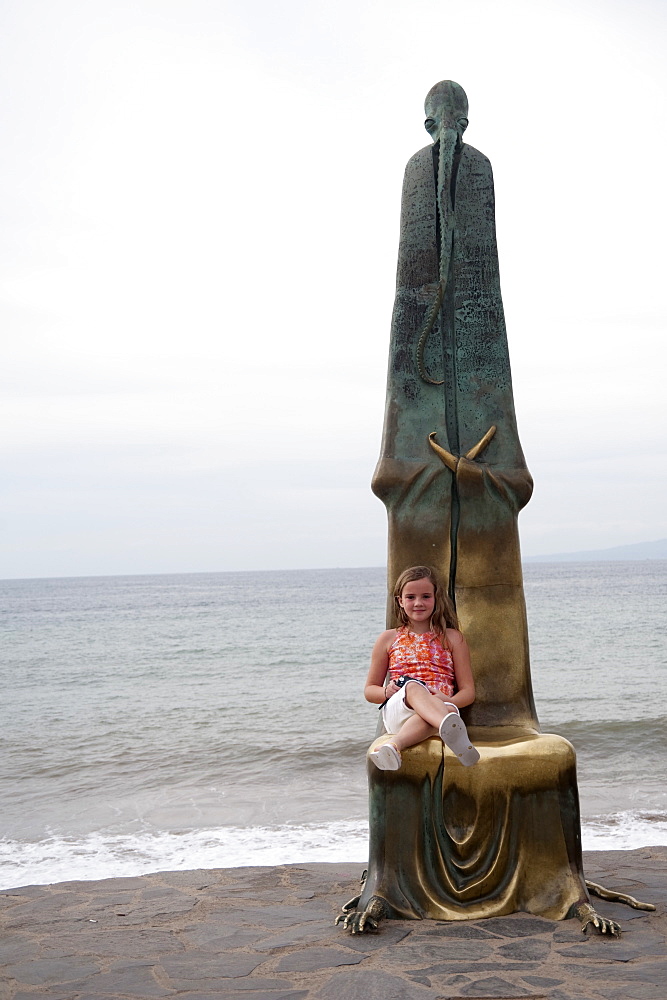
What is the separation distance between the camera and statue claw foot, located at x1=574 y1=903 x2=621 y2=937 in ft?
14.0

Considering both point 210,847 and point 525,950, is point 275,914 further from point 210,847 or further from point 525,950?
point 210,847

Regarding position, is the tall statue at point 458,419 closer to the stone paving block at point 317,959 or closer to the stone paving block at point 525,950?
the stone paving block at point 525,950

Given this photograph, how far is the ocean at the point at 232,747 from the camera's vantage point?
26.8 ft

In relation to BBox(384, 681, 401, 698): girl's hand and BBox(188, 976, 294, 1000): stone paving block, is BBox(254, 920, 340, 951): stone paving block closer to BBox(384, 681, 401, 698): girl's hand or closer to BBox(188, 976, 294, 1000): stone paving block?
BBox(188, 976, 294, 1000): stone paving block

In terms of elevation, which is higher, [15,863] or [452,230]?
[452,230]

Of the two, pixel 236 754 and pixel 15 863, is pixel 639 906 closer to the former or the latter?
pixel 15 863

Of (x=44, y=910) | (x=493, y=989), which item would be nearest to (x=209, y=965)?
(x=493, y=989)

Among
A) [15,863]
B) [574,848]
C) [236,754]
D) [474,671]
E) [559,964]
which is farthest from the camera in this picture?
[236,754]

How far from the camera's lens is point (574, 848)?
4.57 m

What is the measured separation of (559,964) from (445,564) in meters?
2.04

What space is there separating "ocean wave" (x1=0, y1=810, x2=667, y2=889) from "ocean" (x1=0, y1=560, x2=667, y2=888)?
3 cm

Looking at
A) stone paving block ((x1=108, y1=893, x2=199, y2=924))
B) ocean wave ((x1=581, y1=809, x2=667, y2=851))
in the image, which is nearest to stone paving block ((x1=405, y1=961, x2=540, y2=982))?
stone paving block ((x1=108, y1=893, x2=199, y2=924))

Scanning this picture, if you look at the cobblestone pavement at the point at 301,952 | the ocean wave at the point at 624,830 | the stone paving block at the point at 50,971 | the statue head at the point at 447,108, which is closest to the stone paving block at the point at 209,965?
the cobblestone pavement at the point at 301,952

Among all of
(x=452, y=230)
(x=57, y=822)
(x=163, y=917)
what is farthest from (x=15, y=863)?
(x=452, y=230)
